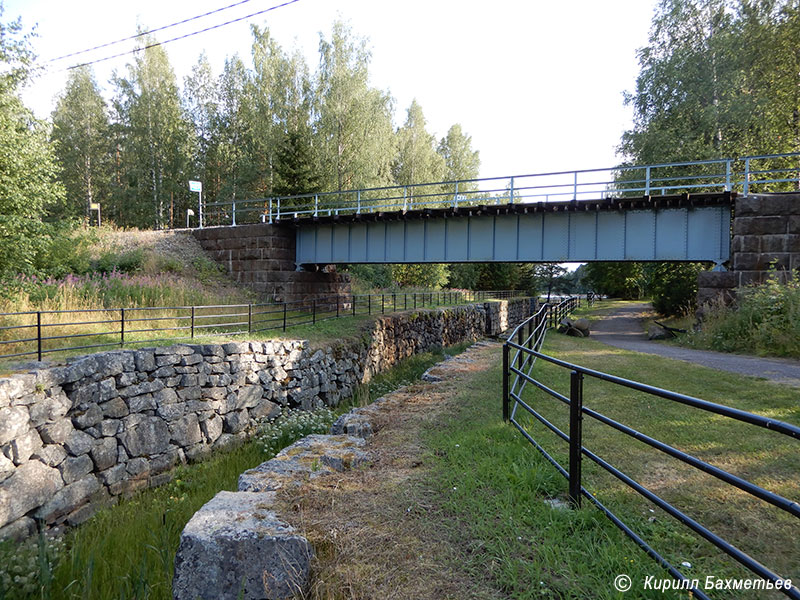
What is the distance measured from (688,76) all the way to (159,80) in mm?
37397

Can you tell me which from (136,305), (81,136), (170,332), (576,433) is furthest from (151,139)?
(576,433)

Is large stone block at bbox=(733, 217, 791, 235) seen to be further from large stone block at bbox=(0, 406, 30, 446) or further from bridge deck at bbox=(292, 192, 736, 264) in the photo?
large stone block at bbox=(0, 406, 30, 446)

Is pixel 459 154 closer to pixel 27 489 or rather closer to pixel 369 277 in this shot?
pixel 369 277

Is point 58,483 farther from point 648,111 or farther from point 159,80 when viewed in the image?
point 159,80

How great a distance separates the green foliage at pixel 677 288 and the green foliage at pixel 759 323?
818 centimetres

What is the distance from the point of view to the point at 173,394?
8.27 metres

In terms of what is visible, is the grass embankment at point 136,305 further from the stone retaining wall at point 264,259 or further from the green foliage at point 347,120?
the green foliage at point 347,120

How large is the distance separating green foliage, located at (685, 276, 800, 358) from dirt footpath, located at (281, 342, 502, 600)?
1099 centimetres

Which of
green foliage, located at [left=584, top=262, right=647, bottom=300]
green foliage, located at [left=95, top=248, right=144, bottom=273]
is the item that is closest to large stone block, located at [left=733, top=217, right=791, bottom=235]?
green foliage, located at [left=95, top=248, right=144, bottom=273]

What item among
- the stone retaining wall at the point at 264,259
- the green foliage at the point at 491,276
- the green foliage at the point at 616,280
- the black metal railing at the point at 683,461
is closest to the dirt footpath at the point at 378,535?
the black metal railing at the point at 683,461

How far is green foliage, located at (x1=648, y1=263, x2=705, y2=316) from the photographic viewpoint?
22547 mm

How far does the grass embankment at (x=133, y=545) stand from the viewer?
13.7ft

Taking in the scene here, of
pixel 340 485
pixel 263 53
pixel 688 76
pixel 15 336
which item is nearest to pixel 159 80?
pixel 263 53

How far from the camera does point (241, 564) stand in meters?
2.71
